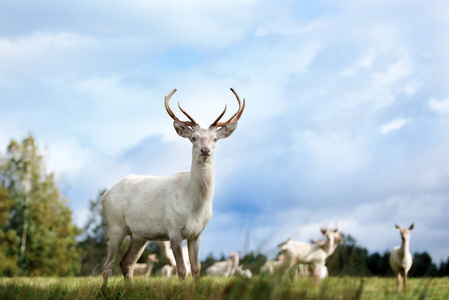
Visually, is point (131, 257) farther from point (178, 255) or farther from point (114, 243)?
point (178, 255)

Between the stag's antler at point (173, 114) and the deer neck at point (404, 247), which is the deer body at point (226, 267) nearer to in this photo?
the deer neck at point (404, 247)

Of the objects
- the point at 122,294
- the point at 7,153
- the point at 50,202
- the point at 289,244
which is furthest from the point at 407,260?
the point at 7,153

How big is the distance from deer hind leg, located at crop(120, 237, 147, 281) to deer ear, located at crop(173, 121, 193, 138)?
212cm

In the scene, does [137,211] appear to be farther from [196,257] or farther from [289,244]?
[289,244]

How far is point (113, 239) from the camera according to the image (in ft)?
29.5

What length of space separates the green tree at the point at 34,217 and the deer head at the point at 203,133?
885 inches

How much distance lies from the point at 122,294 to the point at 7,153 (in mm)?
26963

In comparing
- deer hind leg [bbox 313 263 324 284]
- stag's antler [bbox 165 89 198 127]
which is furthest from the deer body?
stag's antler [bbox 165 89 198 127]

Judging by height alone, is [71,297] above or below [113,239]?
below

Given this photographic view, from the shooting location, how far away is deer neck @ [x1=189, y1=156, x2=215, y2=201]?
800 cm

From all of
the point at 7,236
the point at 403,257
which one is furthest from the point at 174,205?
the point at 7,236

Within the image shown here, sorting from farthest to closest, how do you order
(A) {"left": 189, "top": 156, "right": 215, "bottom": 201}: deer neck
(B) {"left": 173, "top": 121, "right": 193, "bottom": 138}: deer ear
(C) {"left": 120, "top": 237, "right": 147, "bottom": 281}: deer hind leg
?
(C) {"left": 120, "top": 237, "right": 147, "bottom": 281}: deer hind leg → (B) {"left": 173, "top": 121, "right": 193, "bottom": 138}: deer ear → (A) {"left": 189, "top": 156, "right": 215, "bottom": 201}: deer neck

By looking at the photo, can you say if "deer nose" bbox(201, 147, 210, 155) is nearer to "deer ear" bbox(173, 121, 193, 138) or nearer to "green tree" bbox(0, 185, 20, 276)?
"deer ear" bbox(173, 121, 193, 138)

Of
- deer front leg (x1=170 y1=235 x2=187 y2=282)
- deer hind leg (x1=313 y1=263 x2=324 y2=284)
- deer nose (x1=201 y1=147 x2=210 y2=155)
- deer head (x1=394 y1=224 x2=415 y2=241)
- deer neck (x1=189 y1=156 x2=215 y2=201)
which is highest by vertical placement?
deer nose (x1=201 y1=147 x2=210 y2=155)
